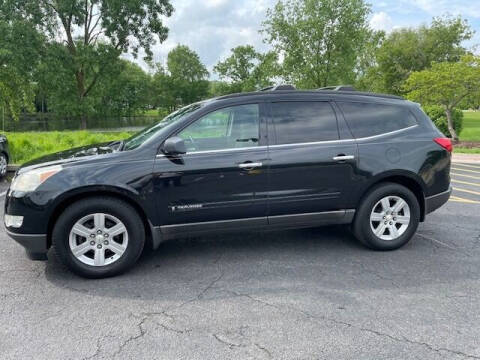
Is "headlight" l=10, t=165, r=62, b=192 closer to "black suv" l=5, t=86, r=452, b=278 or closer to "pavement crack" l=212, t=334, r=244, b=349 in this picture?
"black suv" l=5, t=86, r=452, b=278

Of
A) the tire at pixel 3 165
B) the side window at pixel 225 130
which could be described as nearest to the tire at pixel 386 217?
the side window at pixel 225 130

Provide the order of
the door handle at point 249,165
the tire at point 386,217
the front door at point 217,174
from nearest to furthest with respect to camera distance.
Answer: the front door at point 217,174, the door handle at point 249,165, the tire at point 386,217

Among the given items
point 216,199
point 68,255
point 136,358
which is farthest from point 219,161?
point 136,358

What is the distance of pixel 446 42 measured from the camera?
1420 inches

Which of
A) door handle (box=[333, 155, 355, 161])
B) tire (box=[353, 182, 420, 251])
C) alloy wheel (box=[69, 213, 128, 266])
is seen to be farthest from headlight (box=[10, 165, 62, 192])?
tire (box=[353, 182, 420, 251])

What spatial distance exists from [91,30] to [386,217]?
3107 centimetres

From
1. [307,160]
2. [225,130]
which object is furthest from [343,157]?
[225,130]

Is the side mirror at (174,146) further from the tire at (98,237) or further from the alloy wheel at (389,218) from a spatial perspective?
the alloy wheel at (389,218)

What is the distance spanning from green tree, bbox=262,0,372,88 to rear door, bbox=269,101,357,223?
1960 centimetres

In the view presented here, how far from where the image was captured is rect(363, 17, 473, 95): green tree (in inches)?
1384

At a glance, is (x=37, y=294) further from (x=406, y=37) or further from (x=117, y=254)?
(x=406, y=37)

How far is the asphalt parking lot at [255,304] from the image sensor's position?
8.21ft

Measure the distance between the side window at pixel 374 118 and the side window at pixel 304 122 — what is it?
0.70 feet

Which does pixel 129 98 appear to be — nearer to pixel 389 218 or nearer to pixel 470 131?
pixel 470 131
